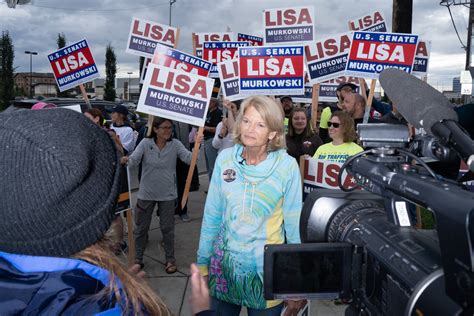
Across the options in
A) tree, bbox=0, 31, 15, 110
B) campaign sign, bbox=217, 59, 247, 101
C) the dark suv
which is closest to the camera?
campaign sign, bbox=217, 59, 247, 101

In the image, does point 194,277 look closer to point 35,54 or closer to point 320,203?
point 320,203

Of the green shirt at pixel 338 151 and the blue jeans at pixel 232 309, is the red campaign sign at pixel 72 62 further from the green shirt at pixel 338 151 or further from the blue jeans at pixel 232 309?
the blue jeans at pixel 232 309

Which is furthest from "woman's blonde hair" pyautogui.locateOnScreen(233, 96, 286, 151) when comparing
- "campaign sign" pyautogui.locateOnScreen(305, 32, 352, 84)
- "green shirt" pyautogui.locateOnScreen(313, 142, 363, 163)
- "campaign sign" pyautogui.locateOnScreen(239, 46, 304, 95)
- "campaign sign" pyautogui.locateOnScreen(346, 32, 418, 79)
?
"campaign sign" pyautogui.locateOnScreen(305, 32, 352, 84)

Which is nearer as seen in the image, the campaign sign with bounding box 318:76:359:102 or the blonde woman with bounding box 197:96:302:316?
the blonde woman with bounding box 197:96:302:316

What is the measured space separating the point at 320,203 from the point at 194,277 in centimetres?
52

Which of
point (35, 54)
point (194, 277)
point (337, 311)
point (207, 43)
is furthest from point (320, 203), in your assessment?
point (35, 54)

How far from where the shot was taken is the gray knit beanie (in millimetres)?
895

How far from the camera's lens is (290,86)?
18.5 feet

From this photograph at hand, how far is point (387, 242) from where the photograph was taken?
117 cm

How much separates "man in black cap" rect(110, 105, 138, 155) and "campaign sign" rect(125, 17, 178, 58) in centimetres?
116

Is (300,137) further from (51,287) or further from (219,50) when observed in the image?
(51,287)

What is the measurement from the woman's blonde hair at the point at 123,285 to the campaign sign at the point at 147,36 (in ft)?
21.6

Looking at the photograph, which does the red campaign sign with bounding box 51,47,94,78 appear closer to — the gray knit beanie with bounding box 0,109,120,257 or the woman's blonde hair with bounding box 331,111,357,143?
the woman's blonde hair with bounding box 331,111,357,143

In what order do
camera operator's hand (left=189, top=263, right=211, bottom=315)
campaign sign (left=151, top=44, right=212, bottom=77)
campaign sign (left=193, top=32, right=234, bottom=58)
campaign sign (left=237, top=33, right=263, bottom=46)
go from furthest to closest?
campaign sign (left=237, top=33, right=263, bottom=46) → campaign sign (left=193, top=32, right=234, bottom=58) → campaign sign (left=151, top=44, right=212, bottom=77) → camera operator's hand (left=189, top=263, right=211, bottom=315)
